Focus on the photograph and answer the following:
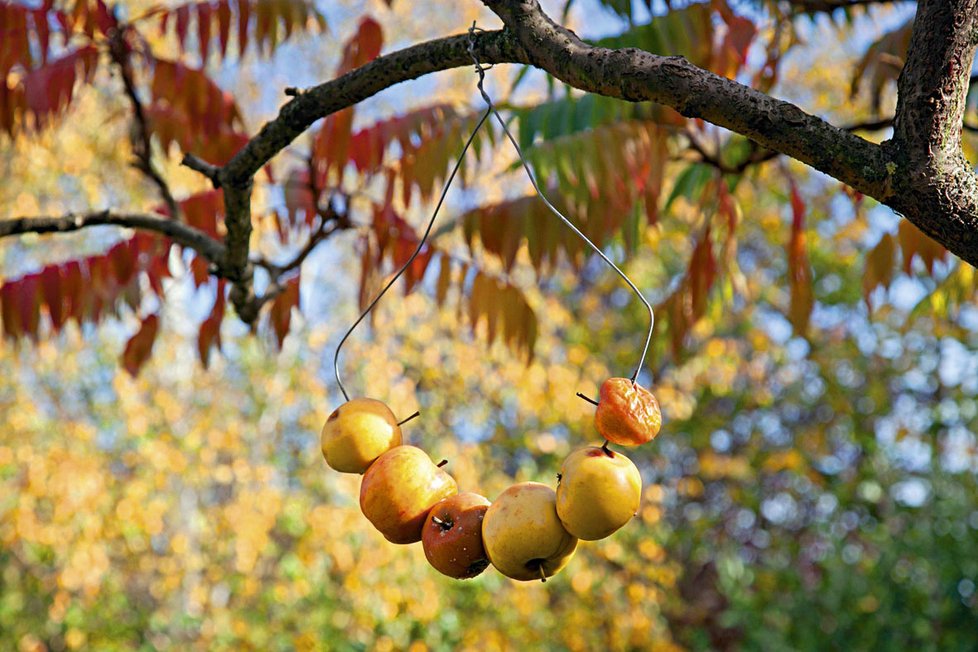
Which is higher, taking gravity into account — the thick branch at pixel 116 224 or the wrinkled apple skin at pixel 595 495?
the thick branch at pixel 116 224

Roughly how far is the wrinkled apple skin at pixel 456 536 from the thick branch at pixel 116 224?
1324mm

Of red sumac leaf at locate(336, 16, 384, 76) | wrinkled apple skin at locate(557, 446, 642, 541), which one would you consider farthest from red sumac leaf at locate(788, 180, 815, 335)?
wrinkled apple skin at locate(557, 446, 642, 541)

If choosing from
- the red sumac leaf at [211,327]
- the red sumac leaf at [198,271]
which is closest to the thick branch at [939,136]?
the red sumac leaf at [211,327]

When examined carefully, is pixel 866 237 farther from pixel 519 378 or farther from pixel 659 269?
pixel 519 378

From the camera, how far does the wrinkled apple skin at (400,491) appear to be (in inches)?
58.2

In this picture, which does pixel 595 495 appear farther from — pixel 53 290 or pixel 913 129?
pixel 53 290

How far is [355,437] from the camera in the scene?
1.54m

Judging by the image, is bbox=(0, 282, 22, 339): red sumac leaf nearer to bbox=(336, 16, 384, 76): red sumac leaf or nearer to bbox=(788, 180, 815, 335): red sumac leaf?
bbox=(336, 16, 384, 76): red sumac leaf

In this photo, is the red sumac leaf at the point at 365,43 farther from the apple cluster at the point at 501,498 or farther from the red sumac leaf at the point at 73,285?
the apple cluster at the point at 501,498

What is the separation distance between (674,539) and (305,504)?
3.03 metres

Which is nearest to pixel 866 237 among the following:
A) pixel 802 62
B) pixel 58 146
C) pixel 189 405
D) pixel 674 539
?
pixel 802 62

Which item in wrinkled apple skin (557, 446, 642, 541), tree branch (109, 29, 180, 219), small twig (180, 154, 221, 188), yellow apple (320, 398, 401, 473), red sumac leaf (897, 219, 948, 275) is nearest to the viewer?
wrinkled apple skin (557, 446, 642, 541)

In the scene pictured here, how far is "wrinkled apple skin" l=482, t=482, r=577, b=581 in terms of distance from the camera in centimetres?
134

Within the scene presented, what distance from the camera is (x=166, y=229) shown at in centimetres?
259
